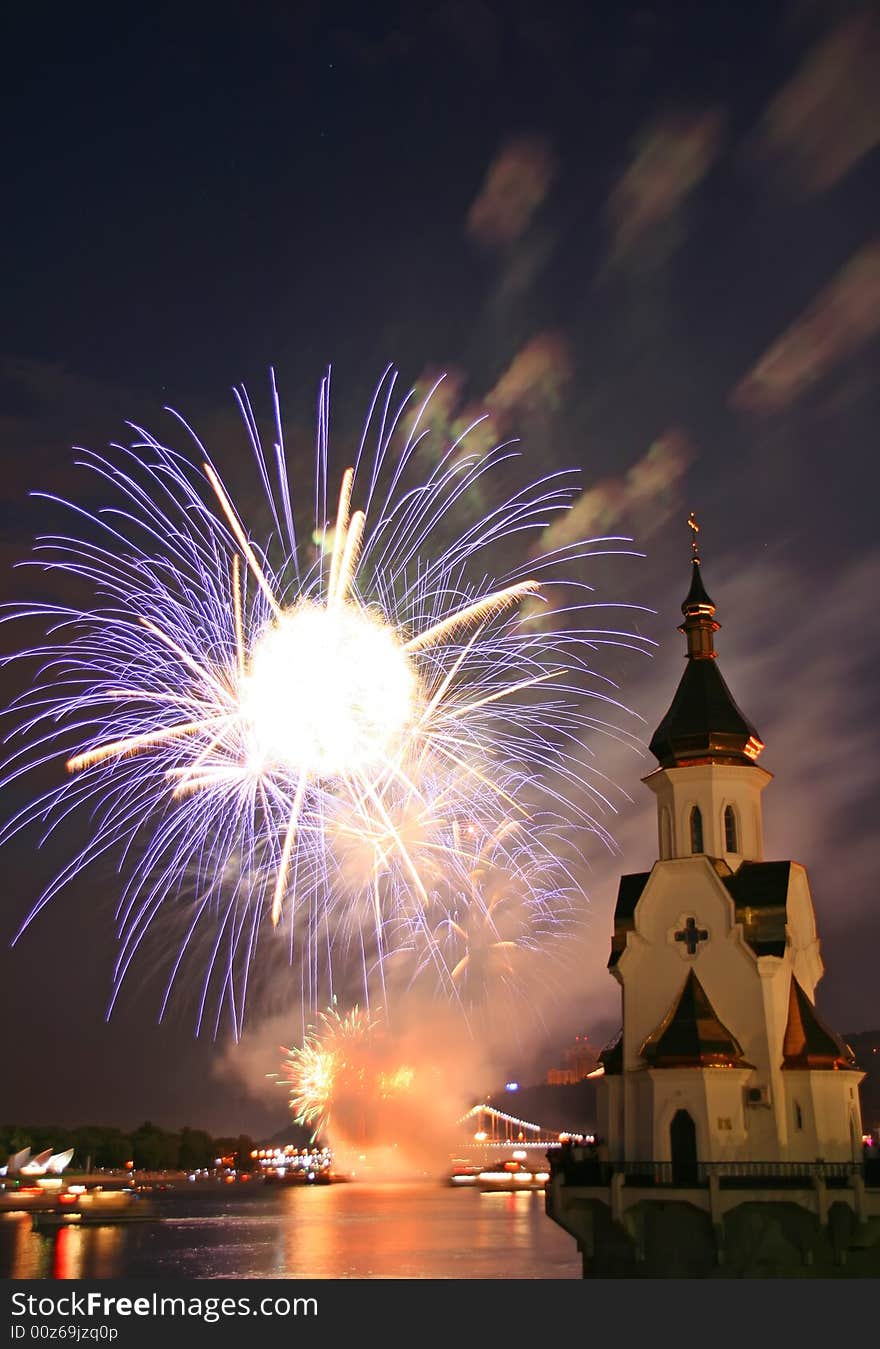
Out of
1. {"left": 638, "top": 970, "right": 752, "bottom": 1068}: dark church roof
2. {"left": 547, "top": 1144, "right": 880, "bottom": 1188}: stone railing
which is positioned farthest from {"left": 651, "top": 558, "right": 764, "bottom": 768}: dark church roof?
{"left": 547, "top": 1144, "right": 880, "bottom": 1188}: stone railing

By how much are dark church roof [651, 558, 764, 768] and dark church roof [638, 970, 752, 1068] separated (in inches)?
262

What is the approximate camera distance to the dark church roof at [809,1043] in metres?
35.4

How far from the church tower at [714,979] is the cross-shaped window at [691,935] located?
0.09 feet

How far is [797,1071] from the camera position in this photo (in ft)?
116

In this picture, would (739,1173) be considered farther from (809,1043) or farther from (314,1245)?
(314,1245)

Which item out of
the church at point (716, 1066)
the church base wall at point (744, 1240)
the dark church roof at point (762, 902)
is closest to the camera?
the church base wall at point (744, 1240)

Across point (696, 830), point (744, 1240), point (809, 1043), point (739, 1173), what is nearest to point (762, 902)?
point (696, 830)

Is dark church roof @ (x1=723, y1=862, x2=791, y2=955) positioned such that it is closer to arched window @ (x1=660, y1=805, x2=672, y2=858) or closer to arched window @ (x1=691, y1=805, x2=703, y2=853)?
arched window @ (x1=691, y1=805, x2=703, y2=853)

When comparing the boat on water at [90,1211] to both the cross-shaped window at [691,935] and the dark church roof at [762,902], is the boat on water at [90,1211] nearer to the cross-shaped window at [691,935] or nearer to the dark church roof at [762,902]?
the cross-shaped window at [691,935]

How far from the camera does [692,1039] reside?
35.2 metres

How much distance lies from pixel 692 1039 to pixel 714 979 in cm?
218

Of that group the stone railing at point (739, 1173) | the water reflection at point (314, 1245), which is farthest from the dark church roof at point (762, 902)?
the water reflection at point (314, 1245)

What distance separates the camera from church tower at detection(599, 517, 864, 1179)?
34.8 meters

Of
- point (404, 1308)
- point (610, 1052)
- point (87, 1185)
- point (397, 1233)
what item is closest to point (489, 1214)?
point (397, 1233)
